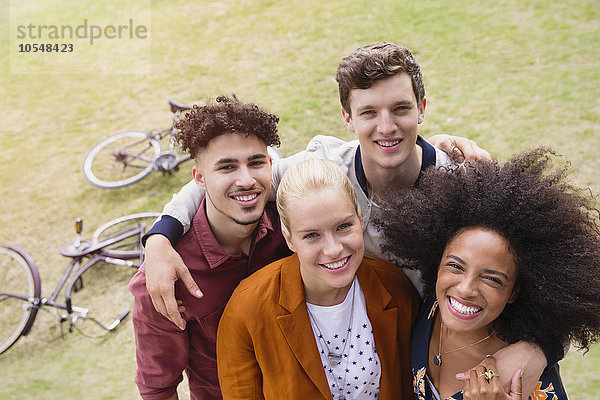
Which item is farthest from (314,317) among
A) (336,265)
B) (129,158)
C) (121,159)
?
(129,158)

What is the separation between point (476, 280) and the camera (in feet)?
6.66

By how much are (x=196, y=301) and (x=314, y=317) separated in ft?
1.65

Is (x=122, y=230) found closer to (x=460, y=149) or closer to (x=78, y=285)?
(x=78, y=285)

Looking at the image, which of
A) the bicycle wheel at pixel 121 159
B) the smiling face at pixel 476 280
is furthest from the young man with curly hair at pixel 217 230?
the bicycle wheel at pixel 121 159

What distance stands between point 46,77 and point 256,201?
10.1 meters

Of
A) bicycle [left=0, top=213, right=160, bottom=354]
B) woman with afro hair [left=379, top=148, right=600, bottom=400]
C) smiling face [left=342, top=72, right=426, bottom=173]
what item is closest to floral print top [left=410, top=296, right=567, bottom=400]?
woman with afro hair [left=379, top=148, right=600, bottom=400]

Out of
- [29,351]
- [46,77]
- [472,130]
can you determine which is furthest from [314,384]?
[46,77]

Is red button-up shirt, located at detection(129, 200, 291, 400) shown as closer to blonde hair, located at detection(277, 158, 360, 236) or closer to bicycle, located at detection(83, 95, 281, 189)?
blonde hair, located at detection(277, 158, 360, 236)

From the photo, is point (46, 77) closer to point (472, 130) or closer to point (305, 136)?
point (305, 136)

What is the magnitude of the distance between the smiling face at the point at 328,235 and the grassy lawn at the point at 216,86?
4.05 metres

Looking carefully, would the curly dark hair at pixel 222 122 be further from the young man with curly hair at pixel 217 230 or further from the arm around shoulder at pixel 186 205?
the arm around shoulder at pixel 186 205

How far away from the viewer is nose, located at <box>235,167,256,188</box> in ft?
7.61

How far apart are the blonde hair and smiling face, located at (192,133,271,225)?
173 millimetres

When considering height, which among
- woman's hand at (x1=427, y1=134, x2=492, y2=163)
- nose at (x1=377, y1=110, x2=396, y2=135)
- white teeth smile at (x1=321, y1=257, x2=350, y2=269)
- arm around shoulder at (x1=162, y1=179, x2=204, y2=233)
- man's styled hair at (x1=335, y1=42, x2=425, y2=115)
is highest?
man's styled hair at (x1=335, y1=42, x2=425, y2=115)
